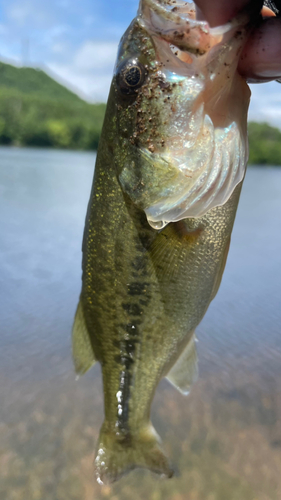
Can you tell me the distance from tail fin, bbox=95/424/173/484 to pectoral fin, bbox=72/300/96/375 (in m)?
0.45

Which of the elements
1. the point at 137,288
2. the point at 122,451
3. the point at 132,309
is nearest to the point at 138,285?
the point at 137,288

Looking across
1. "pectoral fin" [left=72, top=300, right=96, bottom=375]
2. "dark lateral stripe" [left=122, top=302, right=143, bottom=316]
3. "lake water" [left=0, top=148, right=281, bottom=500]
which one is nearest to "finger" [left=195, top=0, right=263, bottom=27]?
"dark lateral stripe" [left=122, top=302, right=143, bottom=316]

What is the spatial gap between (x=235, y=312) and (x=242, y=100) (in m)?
3.53

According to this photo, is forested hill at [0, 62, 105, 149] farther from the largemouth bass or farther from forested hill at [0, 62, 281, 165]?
the largemouth bass

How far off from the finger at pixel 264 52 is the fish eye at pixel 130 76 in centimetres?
33

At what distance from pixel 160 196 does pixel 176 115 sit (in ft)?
0.89

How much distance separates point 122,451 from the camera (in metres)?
2.10

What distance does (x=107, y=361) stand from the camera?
75.5 inches

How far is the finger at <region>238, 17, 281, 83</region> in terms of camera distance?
1.01 m

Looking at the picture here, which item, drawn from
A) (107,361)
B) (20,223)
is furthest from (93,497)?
(20,223)

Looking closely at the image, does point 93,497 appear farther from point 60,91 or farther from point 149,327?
point 60,91

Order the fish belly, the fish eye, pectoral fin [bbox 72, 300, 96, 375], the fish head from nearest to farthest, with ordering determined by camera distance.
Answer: the fish head
the fish eye
the fish belly
pectoral fin [bbox 72, 300, 96, 375]

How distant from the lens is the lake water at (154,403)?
8.14ft

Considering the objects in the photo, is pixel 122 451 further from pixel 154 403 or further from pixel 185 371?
pixel 154 403
